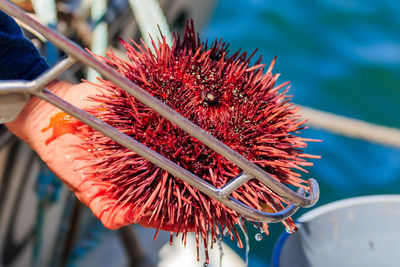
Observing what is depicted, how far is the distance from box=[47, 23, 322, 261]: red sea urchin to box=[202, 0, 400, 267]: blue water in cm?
138

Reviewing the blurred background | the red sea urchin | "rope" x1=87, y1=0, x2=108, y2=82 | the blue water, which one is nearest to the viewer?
the red sea urchin

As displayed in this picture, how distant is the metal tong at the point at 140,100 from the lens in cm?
37

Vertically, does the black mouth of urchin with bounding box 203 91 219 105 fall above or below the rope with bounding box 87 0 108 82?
below

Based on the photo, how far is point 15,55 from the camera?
24.0 inches

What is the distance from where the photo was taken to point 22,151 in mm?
1151

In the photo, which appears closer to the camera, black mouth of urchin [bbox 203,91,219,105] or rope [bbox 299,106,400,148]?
black mouth of urchin [bbox 203,91,219,105]

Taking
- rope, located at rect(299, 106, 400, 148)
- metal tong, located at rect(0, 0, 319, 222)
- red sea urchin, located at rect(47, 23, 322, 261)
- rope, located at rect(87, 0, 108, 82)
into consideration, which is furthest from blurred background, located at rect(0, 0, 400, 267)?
metal tong, located at rect(0, 0, 319, 222)

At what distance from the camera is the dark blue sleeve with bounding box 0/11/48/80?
0.59 metres

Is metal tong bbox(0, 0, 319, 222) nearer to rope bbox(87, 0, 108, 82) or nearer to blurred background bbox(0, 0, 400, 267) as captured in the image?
rope bbox(87, 0, 108, 82)

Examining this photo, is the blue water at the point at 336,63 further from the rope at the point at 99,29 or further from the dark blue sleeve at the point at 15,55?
the dark blue sleeve at the point at 15,55

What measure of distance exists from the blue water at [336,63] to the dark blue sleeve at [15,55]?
1.42 metres

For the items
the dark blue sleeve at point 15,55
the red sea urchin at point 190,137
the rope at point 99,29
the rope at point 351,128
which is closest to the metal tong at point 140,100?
the red sea urchin at point 190,137

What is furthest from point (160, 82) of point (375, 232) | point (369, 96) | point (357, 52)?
point (357, 52)

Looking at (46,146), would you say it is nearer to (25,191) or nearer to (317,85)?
(25,191)
